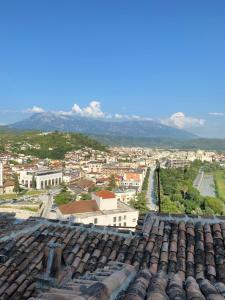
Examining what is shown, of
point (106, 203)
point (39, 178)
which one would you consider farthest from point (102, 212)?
point (39, 178)

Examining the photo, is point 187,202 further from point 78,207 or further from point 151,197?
point 78,207

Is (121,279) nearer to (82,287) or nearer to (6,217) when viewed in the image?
(82,287)

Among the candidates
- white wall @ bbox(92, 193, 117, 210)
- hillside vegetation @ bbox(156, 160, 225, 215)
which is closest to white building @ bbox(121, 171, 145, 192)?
hillside vegetation @ bbox(156, 160, 225, 215)

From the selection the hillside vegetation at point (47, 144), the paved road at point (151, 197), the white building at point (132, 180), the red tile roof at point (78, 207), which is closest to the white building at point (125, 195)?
the paved road at point (151, 197)

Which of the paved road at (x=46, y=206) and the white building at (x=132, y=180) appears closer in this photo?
the paved road at (x=46, y=206)

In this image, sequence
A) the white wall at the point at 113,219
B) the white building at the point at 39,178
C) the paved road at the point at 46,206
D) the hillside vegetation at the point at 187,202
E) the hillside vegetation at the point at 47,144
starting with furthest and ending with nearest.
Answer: the hillside vegetation at the point at 47,144 → the white building at the point at 39,178 → the hillside vegetation at the point at 187,202 → the paved road at the point at 46,206 → the white wall at the point at 113,219

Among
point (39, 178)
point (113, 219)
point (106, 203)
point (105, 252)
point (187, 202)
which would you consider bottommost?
point (39, 178)

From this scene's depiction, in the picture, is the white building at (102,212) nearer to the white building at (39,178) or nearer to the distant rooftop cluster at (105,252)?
the distant rooftop cluster at (105,252)
